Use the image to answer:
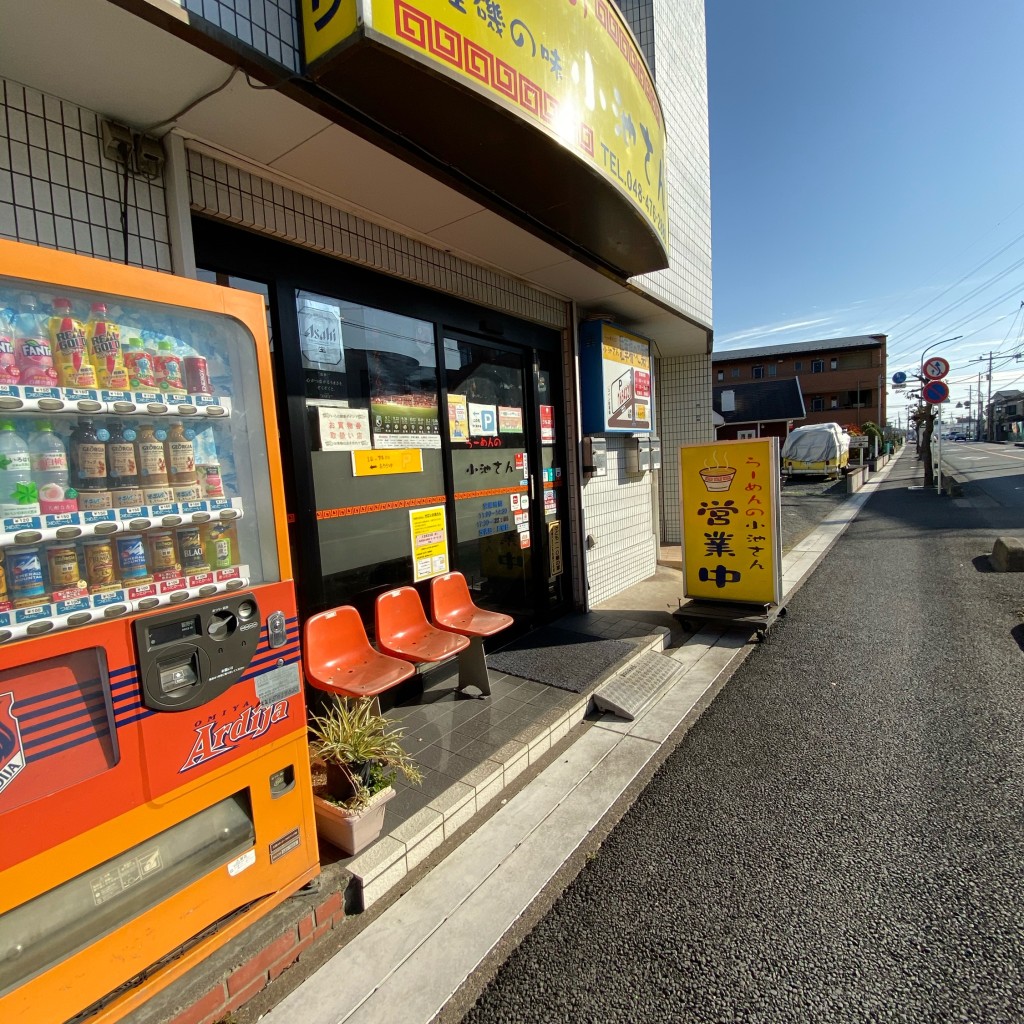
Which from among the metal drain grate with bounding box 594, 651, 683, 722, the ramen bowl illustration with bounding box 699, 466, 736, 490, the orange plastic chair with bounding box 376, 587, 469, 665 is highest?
the ramen bowl illustration with bounding box 699, 466, 736, 490

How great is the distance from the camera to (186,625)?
1.88 meters

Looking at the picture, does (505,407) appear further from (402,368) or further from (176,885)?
(176,885)

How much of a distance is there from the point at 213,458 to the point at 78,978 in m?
1.64

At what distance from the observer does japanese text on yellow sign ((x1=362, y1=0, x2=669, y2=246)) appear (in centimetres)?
227

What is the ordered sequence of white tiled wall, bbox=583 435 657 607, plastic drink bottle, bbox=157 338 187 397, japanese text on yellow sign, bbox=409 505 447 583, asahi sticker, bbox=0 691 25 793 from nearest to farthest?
asahi sticker, bbox=0 691 25 793 < plastic drink bottle, bbox=157 338 187 397 < japanese text on yellow sign, bbox=409 505 447 583 < white tiled wall, bbox=583 435 657 607

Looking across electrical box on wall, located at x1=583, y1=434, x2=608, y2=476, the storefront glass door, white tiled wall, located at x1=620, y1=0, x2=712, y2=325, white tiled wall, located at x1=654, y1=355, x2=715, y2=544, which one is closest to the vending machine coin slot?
the storefront glass door

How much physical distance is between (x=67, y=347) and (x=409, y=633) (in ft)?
8.41

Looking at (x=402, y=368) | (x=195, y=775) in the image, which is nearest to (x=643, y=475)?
(x=402, y=368)

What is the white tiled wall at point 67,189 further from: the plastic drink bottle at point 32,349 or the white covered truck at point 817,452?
the white covered truck at point 817,452

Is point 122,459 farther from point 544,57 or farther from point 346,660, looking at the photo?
point 544,57

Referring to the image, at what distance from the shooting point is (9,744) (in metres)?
1.51

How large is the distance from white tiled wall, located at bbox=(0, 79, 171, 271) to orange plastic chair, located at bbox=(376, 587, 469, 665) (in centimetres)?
228

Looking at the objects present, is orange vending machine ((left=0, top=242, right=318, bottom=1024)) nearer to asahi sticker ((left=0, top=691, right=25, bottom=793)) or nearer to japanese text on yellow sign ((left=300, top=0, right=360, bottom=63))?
asahi sticker ((left=0, top=691, right=25, bottom=793))

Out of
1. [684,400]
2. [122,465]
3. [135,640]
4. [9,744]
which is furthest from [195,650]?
[684,400]
